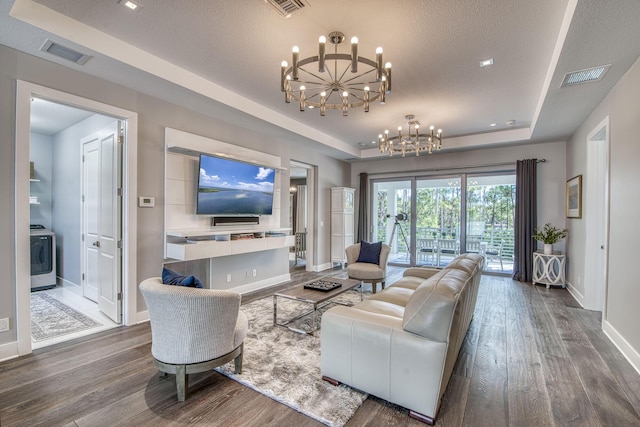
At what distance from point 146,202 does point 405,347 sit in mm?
3248

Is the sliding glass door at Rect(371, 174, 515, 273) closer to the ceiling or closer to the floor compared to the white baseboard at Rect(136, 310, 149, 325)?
closer to the ceiling

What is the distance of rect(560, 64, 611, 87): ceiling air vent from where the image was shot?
Answer: 9.32ft

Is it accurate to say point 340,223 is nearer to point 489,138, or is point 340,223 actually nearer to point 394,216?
point 394,216

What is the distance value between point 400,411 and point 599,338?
106 inches

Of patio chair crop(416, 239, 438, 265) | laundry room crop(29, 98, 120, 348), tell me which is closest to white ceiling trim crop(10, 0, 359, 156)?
laundry room crop(29, 98, 120, 348)

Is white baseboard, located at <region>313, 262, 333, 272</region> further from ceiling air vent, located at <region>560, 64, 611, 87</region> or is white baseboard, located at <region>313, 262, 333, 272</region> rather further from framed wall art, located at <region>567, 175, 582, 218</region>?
ceiling air vent, located at <region>560, 64, 611, 87</region>

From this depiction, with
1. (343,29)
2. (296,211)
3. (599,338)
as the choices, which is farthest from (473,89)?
(296,211)

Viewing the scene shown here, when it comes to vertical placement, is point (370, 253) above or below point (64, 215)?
below

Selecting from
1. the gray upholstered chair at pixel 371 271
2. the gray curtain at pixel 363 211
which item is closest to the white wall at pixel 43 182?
the gray upholstered chair at pixel 371 271

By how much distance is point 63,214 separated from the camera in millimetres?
5055

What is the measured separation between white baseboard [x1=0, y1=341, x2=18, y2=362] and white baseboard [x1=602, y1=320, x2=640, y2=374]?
5339mm

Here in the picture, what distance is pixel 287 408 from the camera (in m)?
2.02

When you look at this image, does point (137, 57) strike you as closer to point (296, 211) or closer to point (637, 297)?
point (637, 297)

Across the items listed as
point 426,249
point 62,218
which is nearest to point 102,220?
point 62,218
